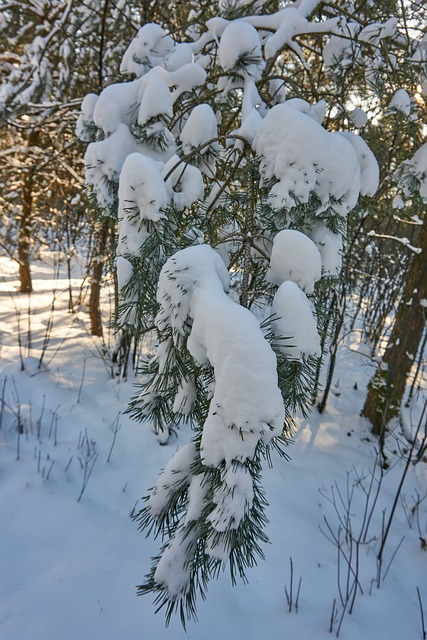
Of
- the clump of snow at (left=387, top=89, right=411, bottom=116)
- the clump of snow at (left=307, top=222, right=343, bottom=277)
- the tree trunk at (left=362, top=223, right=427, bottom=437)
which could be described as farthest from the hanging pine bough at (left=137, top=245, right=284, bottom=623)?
the tree trunk at (left=362, top=223, right=427, bottom=437)

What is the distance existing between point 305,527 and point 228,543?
2.51 meters

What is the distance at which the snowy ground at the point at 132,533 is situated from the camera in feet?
6.49

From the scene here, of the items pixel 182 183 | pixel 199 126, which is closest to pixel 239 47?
pixel 199 126

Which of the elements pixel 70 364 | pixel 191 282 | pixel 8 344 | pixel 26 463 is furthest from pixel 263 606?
pixel 8 344

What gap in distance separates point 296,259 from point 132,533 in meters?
2.35

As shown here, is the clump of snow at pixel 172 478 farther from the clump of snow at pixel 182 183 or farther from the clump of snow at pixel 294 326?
the clump of snow at pixel 182 183

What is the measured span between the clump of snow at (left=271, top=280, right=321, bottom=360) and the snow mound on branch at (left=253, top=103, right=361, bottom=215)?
0.32 metres

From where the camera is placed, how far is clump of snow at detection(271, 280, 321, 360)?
768 millimetres

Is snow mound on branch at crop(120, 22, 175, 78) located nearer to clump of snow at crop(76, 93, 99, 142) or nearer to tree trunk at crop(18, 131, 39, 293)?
clump of snow at crop(76, 93, 99, 142)

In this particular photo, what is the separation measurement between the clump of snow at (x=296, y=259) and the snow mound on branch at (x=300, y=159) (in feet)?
0.48

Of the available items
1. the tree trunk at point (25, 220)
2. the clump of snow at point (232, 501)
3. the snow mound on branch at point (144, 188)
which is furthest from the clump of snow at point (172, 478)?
the tree trunk at point (25, 220)

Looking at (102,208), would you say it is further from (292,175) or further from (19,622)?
(19,622)

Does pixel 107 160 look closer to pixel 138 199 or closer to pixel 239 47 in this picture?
pixel 138 199

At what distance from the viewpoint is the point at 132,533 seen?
7.98 feet
